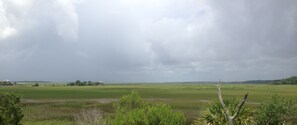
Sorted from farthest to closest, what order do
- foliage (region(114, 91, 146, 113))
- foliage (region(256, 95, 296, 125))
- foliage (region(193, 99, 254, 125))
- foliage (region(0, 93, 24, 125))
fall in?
foliage (region(114, 91, 146, 113)) → foliage (region(0, 93, 24, 125)) → foliage (region(256, 95, 296, 125)) → foliage (region(193, 99, 254, 125))

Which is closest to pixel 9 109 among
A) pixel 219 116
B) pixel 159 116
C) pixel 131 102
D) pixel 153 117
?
pixel 131 102

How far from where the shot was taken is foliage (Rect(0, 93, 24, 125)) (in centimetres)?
3681

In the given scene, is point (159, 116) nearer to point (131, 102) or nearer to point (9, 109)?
point (131, 102)

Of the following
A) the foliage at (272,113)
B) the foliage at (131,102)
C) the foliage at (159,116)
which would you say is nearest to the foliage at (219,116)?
the foliage at (272,113)

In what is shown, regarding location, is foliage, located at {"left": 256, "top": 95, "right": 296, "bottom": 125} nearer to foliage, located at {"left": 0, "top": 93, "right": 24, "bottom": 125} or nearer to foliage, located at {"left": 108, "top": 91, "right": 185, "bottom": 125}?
foliage, located at {"left": 108, "top": 91, "right": 185, "bottom": 125}

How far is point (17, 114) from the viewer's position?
38.8 metres

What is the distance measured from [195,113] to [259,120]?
33890mm

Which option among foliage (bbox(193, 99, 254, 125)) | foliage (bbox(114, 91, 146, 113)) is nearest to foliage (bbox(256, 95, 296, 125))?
foliage (bbox(193, 99, 254, 125))

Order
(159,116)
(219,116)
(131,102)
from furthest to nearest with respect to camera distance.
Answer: (131,102) → (159,116) → (219,116)

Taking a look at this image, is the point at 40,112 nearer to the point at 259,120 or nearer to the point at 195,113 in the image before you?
the point at 195,113

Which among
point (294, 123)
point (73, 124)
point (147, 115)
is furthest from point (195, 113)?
point (147, 115)

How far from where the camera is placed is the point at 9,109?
37875mm

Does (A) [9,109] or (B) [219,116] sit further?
(A) [9,109]

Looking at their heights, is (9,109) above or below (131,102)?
below
